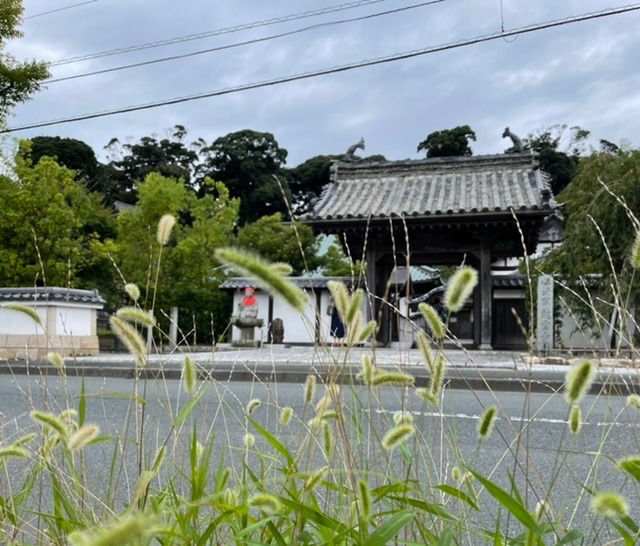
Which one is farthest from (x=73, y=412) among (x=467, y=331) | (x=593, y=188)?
(x=467, y=331)

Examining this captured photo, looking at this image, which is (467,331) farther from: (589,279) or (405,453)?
(405,453)

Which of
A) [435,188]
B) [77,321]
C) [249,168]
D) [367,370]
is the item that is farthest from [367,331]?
[249,168]

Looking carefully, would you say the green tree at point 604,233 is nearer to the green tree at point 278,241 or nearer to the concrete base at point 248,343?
the concrete base at point 248,343

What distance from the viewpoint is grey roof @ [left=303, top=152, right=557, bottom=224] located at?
406 inches

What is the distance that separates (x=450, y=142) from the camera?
108 ft

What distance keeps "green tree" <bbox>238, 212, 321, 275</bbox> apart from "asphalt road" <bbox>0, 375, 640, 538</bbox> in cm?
1255

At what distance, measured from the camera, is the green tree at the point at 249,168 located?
1193 inches

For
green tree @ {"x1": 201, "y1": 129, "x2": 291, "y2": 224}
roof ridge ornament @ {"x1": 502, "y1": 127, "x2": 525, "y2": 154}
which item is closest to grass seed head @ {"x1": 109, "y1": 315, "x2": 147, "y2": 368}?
roof ridge ornament @ {"x1": 502, "y1": 127, "x2": 525, "y2": 154}

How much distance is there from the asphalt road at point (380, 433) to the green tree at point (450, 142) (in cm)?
2824

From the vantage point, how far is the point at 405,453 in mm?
1220

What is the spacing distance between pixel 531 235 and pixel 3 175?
10644 millimetres

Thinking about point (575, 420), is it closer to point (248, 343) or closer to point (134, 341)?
point (134, 341)

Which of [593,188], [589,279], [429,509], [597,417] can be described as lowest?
[597,417]

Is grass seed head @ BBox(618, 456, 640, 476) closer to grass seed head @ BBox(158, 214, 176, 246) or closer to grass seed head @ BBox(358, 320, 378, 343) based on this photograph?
grass seed head @ BBox(358, 320, 378, 343)
